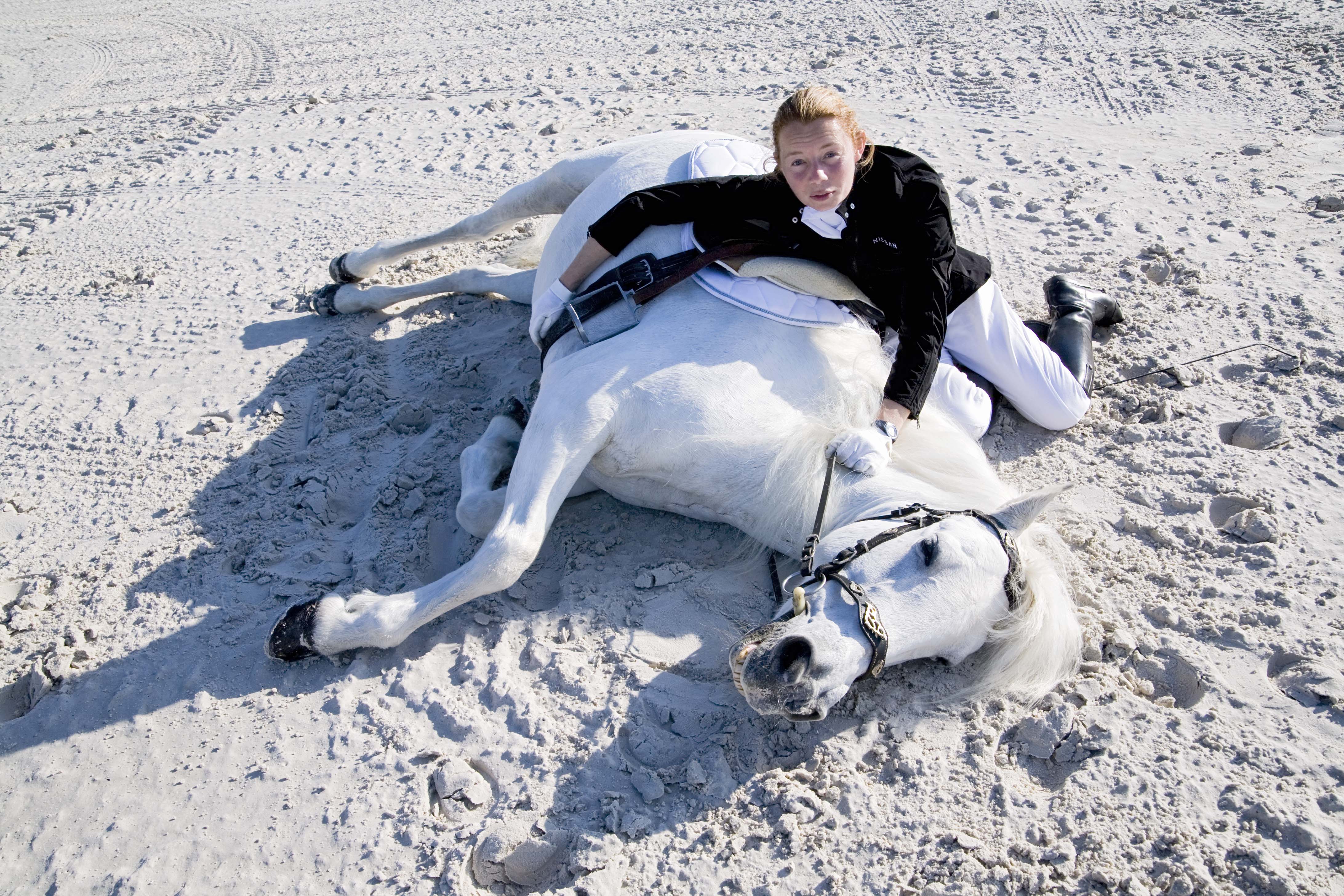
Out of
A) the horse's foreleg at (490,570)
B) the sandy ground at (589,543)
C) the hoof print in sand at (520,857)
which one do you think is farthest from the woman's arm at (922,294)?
the hoof print in sand at (520,857)

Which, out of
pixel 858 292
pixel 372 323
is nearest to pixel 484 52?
pixel 372 323

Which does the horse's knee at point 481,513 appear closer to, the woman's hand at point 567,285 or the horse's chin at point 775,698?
the woman's hand at point 567,285

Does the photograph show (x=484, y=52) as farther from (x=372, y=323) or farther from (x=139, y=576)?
(x=139, y=576)

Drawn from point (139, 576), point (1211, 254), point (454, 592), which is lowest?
point (139, 576)

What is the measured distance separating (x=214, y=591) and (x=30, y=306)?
7.62ft

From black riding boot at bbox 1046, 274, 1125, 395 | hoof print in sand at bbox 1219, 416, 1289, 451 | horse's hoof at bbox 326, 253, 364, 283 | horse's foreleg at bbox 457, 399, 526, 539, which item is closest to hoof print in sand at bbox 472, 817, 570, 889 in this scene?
horse's foreleg at bbox 457, 399, 526, 539

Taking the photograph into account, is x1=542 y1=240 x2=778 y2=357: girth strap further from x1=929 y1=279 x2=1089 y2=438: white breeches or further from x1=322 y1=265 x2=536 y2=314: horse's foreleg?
x1=322 y1=265 x2=536 y2=314: horse's foreleg

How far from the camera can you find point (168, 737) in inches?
84.9

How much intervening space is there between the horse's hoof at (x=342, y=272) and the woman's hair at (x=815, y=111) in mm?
2342

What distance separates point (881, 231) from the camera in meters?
2.45

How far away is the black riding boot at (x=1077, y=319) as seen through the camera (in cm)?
320

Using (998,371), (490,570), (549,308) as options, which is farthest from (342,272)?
(998,371)

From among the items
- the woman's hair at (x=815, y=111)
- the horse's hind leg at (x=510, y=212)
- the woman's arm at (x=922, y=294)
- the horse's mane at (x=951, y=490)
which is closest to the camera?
the horse's mane at (x=951, y=490)

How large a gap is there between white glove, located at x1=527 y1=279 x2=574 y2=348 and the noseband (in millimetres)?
1069
